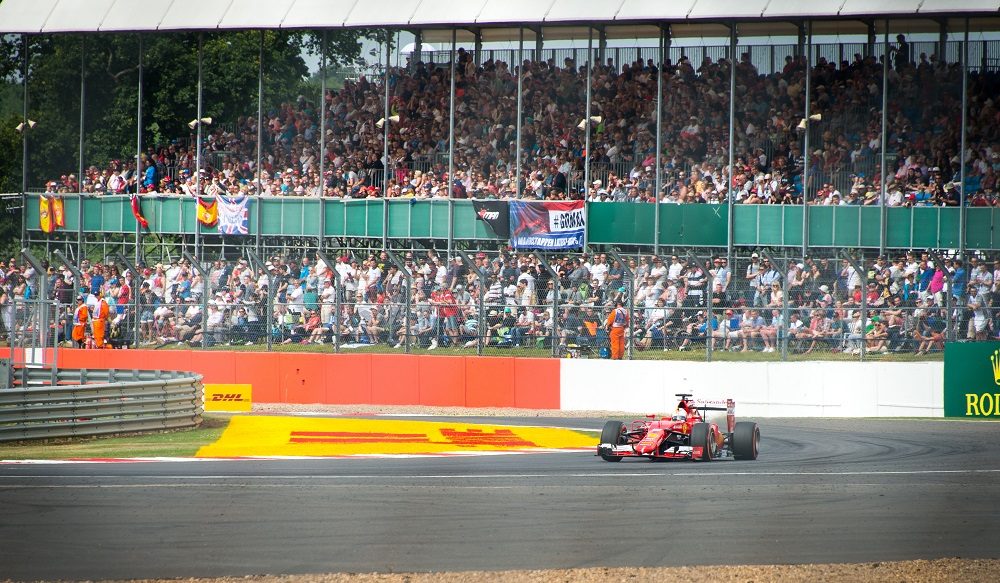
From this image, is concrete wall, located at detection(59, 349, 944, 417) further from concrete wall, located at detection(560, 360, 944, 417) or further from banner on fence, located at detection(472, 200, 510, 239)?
banner on fence, located at detection(472, 200, 510, 239)

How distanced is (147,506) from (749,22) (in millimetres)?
19142

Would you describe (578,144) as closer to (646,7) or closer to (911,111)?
(646,7)

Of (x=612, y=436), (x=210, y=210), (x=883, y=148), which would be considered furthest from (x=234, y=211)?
(x=612, y=436)

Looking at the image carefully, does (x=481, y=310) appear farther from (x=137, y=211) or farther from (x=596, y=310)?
(x=137, y=211)

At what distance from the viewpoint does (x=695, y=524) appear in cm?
1039

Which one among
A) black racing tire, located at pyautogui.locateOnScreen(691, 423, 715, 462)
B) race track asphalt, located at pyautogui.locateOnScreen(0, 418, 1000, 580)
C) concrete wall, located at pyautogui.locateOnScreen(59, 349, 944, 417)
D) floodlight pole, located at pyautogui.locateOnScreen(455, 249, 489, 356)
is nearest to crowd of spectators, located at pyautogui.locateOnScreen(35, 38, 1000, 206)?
floodlight pole, located at pyautogui.locateOnScreen(455, 249, 489, 356)

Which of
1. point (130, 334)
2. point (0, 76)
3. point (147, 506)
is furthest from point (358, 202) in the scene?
point (0, 76)

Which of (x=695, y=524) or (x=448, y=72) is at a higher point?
(x=448, y=72)

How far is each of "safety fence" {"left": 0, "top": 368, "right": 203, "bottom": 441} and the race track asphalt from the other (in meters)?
2.10

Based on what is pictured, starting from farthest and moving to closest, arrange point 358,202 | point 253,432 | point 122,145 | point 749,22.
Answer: point 122,145 < point 358,202 < point 749,22 < point 253,432

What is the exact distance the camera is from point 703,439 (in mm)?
14422

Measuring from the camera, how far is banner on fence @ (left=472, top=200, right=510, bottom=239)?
27219 mm

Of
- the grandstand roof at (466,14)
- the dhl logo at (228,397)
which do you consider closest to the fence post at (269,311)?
the dhl logo at (228,397)

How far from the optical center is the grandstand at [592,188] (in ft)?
70.1
